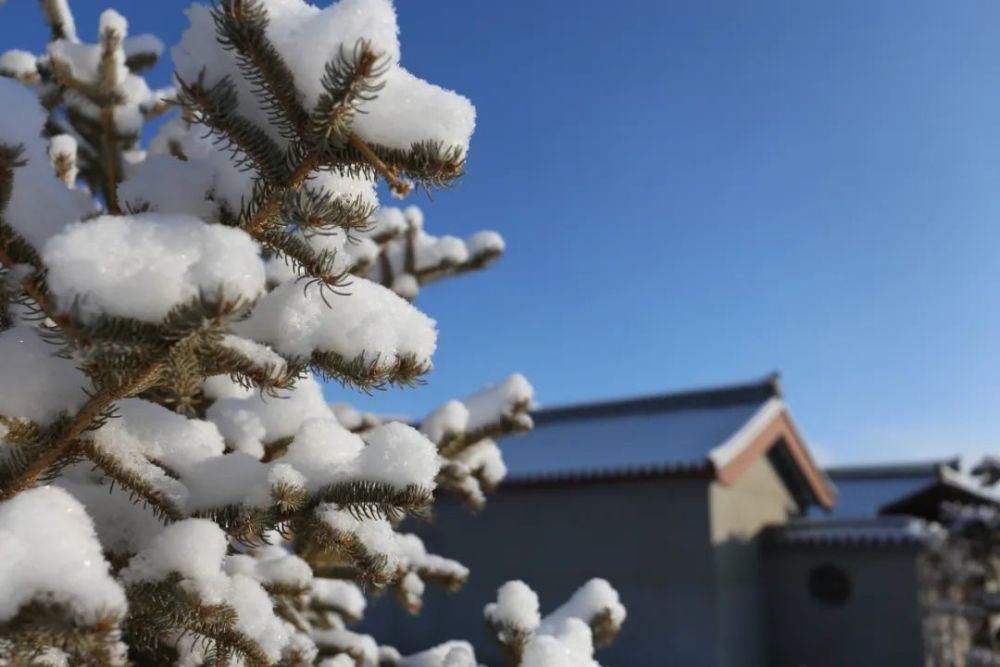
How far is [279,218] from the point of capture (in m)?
1.18

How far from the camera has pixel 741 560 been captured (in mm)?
12023

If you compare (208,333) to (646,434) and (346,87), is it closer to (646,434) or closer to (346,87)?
(346,87)

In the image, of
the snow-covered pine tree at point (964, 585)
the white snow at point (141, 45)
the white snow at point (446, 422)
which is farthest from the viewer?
the snow-covered pine tree at point (964, 585)

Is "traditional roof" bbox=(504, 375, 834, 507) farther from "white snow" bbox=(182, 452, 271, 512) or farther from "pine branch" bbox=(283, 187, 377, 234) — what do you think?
"pine branch" bbox=(283, 187, 377, 234)

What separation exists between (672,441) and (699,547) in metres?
1.98

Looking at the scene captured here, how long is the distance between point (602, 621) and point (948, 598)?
14.3 m

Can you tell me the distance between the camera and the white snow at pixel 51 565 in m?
0.88

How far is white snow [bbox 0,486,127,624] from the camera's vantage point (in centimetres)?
88

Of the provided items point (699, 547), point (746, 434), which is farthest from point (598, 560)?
point (746, 434)

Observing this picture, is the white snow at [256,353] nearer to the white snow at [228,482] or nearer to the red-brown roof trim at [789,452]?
the white snow at [228,482]

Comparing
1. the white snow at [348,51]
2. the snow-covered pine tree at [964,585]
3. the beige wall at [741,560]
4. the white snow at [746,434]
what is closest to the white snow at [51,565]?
the white snow at [348,51]

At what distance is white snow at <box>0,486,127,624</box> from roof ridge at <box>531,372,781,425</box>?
13.9 meters

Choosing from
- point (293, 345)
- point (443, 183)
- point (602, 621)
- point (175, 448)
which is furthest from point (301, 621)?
point (443, 183)

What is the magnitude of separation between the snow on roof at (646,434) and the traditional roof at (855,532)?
1.84 meters
